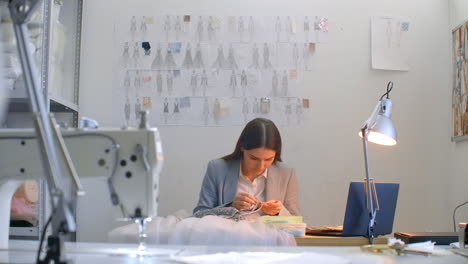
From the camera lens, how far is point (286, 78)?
3.29m

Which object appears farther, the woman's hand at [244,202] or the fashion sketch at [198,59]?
the fashion sketch at [198,59]

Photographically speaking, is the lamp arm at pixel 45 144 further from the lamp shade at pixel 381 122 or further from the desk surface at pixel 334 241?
the lamp shade at pixel 381 122

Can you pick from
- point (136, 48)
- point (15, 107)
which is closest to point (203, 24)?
point (136, 48)

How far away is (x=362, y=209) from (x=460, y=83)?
1297mm

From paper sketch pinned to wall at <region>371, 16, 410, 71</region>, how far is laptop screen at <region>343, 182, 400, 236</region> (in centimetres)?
121

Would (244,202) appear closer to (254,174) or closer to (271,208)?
(271,208)

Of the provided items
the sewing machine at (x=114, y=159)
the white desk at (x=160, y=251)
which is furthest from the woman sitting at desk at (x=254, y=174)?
the sewing machine at (x=114, y=159)

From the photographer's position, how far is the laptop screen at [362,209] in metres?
2.21

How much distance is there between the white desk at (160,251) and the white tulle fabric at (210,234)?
0.16 metres

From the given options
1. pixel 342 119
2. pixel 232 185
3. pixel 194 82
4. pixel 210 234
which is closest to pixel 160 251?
pixel 210 234

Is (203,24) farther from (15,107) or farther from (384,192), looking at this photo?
(384,192)

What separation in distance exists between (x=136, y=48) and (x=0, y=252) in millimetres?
2054

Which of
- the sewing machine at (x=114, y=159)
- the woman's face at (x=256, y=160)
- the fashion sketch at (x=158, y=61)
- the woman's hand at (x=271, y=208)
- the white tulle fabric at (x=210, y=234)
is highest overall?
the fashion sketch at (x=158, y=61)

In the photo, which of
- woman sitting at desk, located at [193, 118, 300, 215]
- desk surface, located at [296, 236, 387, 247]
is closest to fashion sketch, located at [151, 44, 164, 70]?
woman sitting at desk, located at [193, 118, 300, 215]
